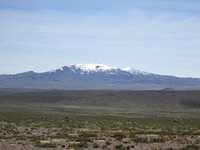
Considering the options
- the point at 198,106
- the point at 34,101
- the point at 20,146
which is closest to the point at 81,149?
the point at 20,146

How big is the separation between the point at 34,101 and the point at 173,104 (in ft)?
132

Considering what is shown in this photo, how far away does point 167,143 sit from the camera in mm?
21766

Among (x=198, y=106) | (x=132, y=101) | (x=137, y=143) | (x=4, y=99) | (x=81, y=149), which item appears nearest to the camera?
(x=81, y=149)

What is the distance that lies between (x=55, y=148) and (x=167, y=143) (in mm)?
7240

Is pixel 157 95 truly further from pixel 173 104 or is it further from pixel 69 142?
pixel 69 142

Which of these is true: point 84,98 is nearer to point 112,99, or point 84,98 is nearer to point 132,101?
point 112,99

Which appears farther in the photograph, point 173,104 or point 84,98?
point 84,98

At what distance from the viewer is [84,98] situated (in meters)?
104

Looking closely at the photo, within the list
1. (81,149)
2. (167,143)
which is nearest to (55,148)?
(81,149)

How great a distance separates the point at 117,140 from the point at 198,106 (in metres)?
72.1

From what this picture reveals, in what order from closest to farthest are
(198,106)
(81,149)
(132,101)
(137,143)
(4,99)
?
(81,149) → (137,143) → (198,106) → (132,101) → (4,99)

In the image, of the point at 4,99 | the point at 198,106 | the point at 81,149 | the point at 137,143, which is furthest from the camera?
the point at 4,99

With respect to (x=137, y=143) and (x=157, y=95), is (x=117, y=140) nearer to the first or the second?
(x=137, y=143)

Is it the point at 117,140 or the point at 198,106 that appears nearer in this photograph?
the point at 117,140
